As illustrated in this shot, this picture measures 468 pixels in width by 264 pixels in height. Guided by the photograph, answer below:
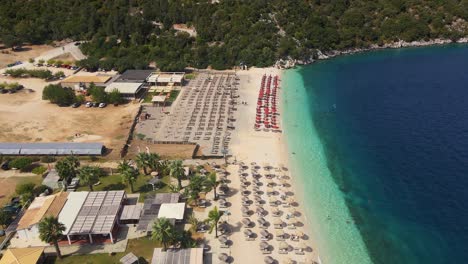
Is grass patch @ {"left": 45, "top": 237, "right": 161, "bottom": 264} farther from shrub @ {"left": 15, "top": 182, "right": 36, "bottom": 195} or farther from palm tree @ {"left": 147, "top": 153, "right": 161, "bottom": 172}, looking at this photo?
palm tree @ {"left": 147, "top": 153, "right": 161, "bottom": 172}

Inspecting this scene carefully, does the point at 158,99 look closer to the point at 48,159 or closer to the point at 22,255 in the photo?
the point at 48,159

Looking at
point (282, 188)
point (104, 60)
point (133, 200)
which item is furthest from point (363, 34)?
point (133, 200)

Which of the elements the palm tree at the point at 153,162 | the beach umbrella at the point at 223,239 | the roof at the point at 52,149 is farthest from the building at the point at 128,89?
the beach umbrella at the point at 223,239

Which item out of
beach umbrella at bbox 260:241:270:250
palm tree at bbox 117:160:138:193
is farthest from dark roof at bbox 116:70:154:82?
beach umbrella at bbox 260:241:270:250

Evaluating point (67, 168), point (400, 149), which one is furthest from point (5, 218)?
point (400, 149)

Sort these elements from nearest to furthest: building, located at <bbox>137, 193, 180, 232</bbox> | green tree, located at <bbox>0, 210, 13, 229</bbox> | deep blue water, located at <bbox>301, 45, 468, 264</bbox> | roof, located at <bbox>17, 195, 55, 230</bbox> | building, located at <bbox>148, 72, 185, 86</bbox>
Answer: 1. roof, located at <bbox>17, 195, 55, 230</bbox>
2. building, located at <bbox>137, 193, 180, 232</bbox>
3. deep blue water, located at <bbox>301, 45, 468, 264</bbox>
4. green tree, located at <bbox>0, 210, 13, 229</bbox>
5. building, located at <bbox>148, 72, 185, 86</bbox>

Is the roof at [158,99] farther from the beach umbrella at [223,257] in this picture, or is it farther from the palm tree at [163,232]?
the beach umbrella at [223,257]
